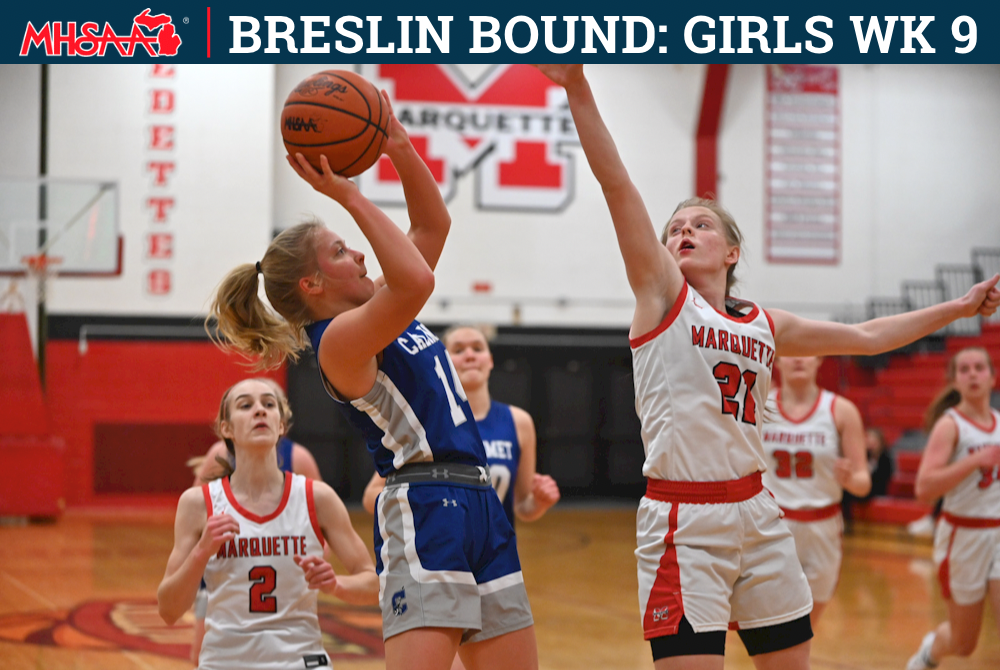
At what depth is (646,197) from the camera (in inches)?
618

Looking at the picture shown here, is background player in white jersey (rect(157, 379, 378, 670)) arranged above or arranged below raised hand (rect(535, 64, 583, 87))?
below

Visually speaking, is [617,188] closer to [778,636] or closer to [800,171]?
[778,636]

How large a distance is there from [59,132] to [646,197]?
8573 millimetres

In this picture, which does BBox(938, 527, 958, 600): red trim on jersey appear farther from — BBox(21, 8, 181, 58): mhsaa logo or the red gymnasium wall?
BBox(21, 8, 181, 58): mhsaa logo

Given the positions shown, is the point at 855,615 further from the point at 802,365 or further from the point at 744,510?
the point at 744,510

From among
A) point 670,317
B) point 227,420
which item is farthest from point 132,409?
point 670,317

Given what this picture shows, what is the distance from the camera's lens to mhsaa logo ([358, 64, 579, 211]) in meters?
15.3

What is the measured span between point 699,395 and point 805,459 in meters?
2.60

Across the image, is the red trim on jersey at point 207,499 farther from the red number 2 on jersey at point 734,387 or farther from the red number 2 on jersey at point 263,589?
the red number 2 on jersey at point 734,387

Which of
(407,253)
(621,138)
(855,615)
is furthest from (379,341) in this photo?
(621,138)

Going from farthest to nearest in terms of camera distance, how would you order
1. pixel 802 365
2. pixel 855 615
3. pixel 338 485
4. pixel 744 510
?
pixel 338 485 → pixel 855 615 → pixel 802 365 → pixel 744 510

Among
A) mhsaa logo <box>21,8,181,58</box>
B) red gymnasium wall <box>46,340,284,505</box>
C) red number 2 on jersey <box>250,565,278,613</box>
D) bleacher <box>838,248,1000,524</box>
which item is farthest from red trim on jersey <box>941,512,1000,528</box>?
mhsaa logo <box>21,8,181,58</box>

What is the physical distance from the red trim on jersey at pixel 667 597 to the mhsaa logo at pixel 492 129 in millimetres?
12990

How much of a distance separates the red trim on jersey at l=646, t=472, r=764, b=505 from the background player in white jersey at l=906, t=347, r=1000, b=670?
8.90ft
